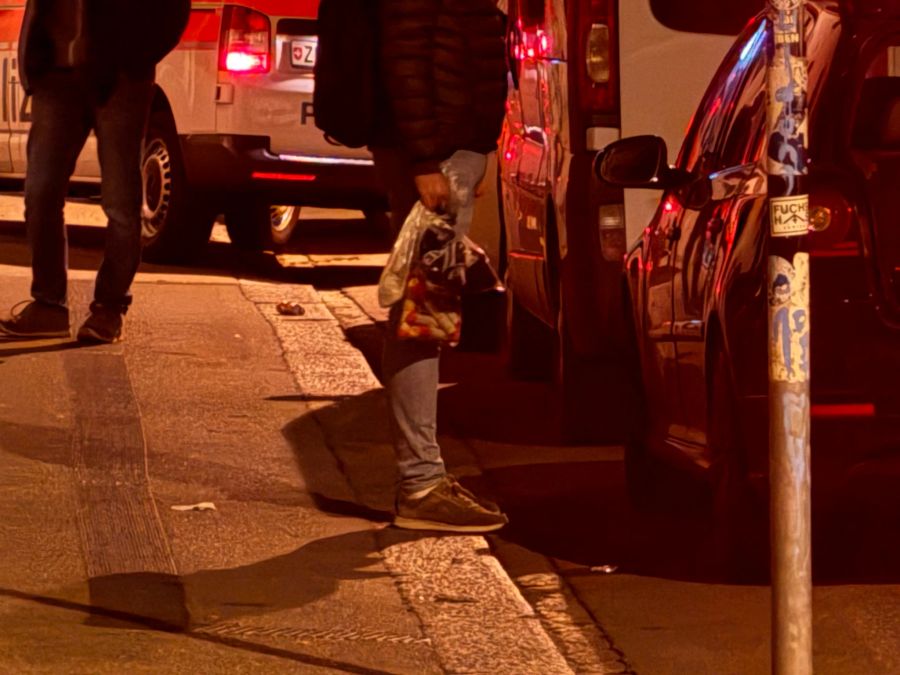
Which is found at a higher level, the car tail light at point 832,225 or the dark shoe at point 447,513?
the car tail light at point 832,225

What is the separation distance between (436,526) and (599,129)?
186 cm

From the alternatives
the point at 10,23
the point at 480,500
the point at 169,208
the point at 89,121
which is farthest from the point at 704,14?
the point at 10,23

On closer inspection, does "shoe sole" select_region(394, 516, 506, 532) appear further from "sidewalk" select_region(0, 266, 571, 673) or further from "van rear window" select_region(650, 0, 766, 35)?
"van rear window" select_region(650, 0, 766, 35)

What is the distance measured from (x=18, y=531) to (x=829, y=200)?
2.32 meters

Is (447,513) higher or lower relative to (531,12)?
lower

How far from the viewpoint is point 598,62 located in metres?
7.92

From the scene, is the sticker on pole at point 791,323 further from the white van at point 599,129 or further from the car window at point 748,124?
the white van at point 599,129

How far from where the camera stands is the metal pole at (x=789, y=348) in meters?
4.39

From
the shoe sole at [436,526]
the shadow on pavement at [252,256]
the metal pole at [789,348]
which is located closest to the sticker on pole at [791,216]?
the metal pole at [789,348]

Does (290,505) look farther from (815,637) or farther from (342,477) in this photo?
(815,637)

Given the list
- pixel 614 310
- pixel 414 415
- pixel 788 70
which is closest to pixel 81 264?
pixel 614 310

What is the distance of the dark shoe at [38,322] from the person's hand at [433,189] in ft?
12.0

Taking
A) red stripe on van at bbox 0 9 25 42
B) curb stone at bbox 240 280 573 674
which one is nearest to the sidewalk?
curb stone at bbox 240 280 573 674

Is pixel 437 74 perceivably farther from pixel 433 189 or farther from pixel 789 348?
pixel 789 348
